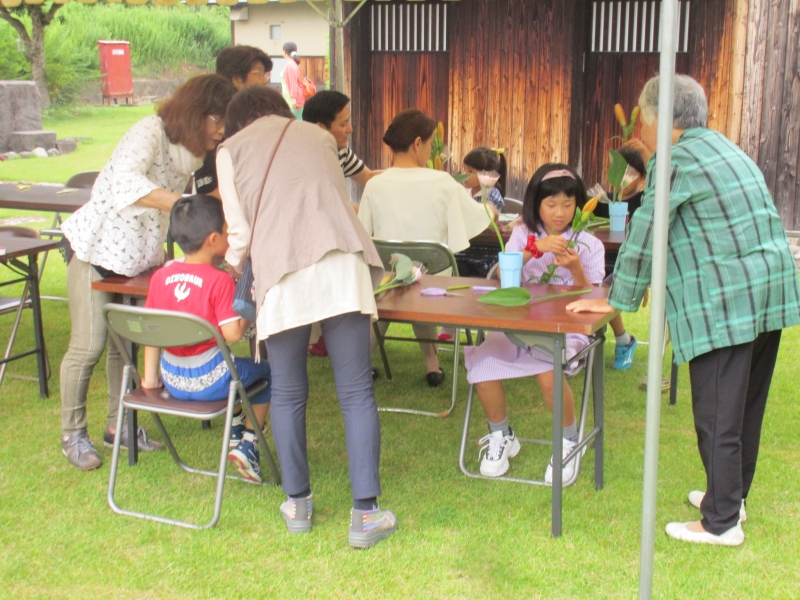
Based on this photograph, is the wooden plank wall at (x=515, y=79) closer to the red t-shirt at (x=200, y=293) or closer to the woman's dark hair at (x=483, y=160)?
the woman's dark hair at (x=483, y=160)

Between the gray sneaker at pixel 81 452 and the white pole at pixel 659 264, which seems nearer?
the white pole at pixel 659 264

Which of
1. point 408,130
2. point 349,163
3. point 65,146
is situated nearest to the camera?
point 408,130

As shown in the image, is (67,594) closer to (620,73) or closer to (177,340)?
(177,340)

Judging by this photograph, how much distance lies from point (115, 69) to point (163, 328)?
70.8ft

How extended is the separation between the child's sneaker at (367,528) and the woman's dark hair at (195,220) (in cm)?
108

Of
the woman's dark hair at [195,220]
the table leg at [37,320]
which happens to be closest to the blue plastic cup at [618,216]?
the woman's dark hair at [195,220]

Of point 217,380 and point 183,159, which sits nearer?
point 217,380

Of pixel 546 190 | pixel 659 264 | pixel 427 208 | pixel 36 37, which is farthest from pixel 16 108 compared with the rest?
pixel 659 264

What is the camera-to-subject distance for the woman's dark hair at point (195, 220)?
324 centimetres

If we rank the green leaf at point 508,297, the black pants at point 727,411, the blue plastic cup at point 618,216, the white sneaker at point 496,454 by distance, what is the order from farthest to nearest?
the blue plastic cup at point 618,216, the white sneaker at point 496,454, the green leaf at point 508,297, the black pants at point 727,411

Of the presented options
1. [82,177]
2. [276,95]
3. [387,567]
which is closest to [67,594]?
[387,567]

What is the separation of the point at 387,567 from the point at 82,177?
190 inches

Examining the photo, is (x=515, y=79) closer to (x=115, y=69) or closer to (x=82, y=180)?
(x=82, y=180)

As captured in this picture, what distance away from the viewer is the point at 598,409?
3.47 metres
